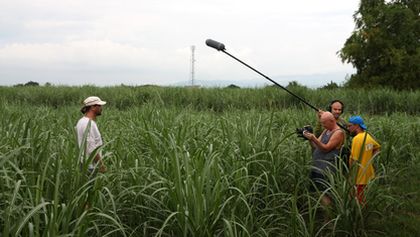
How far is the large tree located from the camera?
21406 mm

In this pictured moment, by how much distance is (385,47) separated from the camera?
22.0m

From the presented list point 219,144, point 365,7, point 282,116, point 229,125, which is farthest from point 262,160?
point 365,7

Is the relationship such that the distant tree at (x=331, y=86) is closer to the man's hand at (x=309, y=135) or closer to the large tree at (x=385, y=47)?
A: the large tree at (x=385, y=47)

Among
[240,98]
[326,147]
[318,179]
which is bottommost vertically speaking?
[318,179]

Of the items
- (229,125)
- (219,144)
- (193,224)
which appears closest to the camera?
(193,224)

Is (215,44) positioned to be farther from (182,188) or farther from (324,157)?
(182,188)

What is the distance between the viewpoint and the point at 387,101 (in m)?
13.6

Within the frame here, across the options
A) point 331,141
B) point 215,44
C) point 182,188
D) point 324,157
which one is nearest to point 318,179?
point 324,157

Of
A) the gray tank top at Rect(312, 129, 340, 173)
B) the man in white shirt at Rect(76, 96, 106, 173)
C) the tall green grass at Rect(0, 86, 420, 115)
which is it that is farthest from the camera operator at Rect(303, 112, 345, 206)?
the tall green grass at Rect(0, 86, 420, 115)

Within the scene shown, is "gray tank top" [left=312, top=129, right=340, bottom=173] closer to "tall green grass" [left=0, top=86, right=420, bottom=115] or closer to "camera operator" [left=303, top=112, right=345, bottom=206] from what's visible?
"camera operator" [left=303, top=112, right=345, bottom=206]

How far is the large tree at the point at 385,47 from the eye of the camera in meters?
21.4

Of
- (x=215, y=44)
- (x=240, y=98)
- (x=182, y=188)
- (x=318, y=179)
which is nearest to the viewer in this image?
(x=182, y=188)

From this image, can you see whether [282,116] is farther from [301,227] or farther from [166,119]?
[301,227]

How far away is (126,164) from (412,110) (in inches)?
463
